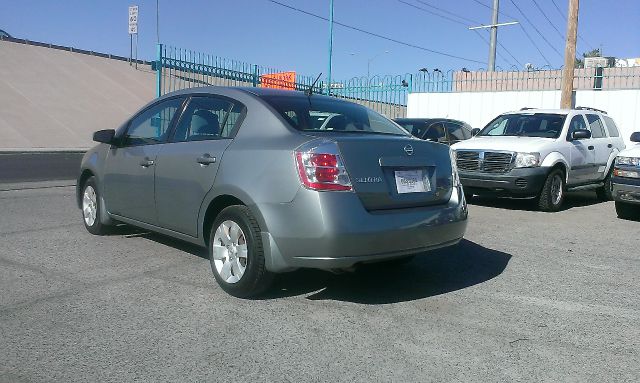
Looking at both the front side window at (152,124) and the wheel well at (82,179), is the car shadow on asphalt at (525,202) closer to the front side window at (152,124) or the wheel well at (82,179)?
the front side window at (152,124)

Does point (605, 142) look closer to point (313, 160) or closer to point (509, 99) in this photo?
point (509, 99)

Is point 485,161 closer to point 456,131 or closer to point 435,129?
point 435,129

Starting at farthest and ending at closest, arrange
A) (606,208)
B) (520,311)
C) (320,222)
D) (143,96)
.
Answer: (143,96) < (606,208) < (520,311) < (320,222)

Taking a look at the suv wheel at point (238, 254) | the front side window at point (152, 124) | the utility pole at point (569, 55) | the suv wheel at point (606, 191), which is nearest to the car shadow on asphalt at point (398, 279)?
the suv wheel at point (238, 254)

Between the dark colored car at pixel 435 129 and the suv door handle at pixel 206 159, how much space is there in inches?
310

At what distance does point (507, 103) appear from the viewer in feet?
54.6

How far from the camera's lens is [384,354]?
11.7 ft

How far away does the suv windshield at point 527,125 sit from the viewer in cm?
1045

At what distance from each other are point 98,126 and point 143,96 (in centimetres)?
487

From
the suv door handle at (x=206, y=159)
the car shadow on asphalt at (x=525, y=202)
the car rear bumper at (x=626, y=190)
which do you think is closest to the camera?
the suv door handle at (x=206, y=159)

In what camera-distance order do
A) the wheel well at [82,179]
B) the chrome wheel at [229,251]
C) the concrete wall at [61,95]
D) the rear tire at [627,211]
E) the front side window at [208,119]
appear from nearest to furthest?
the chrome wheel at [229,251] < the front side window at [208,119] < the wheel well at [82,179] < the rear tire at [627,211] < the concrete wall at [61,95]

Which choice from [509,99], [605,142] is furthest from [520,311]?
[509,99]

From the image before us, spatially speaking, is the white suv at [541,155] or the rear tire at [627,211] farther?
the white suv at [541,155]

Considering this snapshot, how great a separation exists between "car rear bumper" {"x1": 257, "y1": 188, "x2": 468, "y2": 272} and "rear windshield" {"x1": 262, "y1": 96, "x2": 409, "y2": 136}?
2.41 ft
